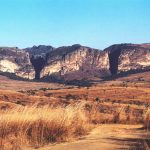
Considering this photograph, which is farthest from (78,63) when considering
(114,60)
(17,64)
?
(17,64)

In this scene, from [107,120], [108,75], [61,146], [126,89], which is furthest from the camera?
[108,75]

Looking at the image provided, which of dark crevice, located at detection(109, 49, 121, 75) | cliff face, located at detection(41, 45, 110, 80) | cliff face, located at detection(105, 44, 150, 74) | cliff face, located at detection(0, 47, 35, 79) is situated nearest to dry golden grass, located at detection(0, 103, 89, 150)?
cliff face, located at detection(41, 45, 110, 80)

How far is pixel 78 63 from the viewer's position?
111 m

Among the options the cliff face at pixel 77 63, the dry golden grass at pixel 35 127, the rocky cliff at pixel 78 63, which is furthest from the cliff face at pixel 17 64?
the dry golden grass at pixel 35 127

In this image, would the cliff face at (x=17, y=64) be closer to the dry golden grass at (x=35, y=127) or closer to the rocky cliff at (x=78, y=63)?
the rocky cliff at (x=78, y=63)

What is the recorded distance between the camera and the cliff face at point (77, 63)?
106 metres

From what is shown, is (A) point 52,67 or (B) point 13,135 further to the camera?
(A) point 52,67

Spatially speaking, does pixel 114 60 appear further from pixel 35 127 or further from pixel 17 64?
pixel 35 127

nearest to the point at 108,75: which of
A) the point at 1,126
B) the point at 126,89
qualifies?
the point at 126,89

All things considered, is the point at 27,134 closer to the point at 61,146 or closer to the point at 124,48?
the point at 61,146

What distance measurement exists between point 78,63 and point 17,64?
47.2 ft

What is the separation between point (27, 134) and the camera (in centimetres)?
1270

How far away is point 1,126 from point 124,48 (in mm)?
97854

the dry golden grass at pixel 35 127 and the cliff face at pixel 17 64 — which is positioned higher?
the cliff face at pixel 17 64
